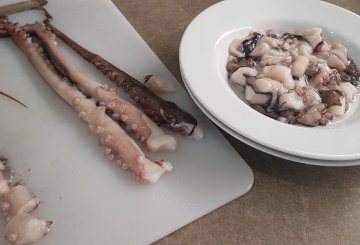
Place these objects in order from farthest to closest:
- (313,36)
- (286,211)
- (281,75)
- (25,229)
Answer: (313,36) → (281,75) → (286,211) → (25,229)

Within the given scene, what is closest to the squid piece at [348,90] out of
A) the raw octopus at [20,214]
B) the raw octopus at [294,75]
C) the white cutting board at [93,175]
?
the raw octopus at [294,75]

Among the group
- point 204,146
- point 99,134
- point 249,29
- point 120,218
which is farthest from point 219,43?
point 120,218

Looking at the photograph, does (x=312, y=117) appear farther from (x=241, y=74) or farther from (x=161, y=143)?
(x=161, y=143)

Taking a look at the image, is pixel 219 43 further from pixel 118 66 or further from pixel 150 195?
pixel 150 195

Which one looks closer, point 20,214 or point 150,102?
point 20,214

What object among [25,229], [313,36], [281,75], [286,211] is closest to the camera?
[25,229]

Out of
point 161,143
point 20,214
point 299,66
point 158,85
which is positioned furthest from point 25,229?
point 299,66

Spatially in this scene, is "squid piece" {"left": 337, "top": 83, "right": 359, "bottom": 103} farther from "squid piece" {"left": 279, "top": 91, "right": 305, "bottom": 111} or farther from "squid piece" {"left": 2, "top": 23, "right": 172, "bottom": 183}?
"squid piece" {"left": 2, "top": 23, "right": 172, "bottom": 183}
